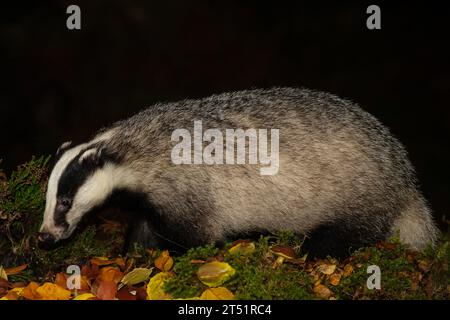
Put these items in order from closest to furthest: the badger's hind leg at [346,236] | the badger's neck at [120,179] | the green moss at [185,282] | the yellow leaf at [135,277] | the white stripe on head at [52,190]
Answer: the green moss at [185,282], the yellow leaf at [135,277], the white stripe on head at [52,190], the badger's neck at [120,179], the badger's hind leg at [346,236]

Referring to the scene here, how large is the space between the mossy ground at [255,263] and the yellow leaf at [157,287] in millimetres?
53

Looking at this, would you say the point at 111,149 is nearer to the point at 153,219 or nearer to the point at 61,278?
the point at 153,219

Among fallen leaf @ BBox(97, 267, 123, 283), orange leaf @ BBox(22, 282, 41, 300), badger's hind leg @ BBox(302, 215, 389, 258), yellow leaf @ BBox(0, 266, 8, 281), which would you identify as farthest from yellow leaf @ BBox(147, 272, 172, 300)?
badger's hind leg @ BBox(302, 215, 389, 258)

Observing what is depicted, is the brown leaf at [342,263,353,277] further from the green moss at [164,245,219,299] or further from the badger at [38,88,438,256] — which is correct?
the green moss at [164,245,219,299]

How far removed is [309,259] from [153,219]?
3.95ft

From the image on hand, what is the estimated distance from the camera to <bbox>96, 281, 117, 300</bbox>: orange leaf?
3.94 m

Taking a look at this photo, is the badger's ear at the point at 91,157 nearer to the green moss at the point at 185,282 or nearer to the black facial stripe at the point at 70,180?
the black facial stripe at the point at 70,180

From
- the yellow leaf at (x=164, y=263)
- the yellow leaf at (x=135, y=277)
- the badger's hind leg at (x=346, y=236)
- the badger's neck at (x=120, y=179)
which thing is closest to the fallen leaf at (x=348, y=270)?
the badger's hind leg at (x=346, y=236)

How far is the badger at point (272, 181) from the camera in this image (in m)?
4.76

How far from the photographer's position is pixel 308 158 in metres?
4.88

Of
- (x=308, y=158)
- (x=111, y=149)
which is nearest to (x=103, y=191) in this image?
(x=111, y=149)

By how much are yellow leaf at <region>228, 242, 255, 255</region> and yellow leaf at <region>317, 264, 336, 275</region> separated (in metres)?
0.47
